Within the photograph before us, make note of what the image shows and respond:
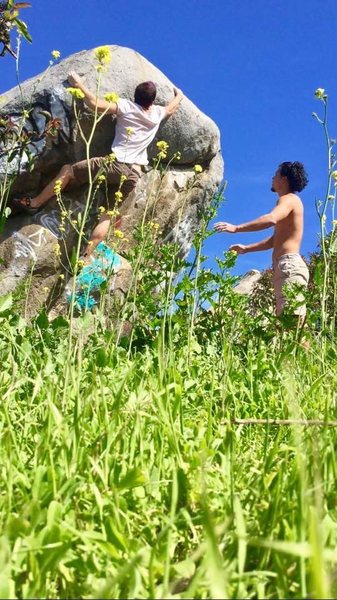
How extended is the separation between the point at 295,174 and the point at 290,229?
575mm

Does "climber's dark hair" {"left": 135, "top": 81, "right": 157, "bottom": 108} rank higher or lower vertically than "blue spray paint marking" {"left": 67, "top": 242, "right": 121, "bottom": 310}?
higher

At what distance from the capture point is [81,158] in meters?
7.95

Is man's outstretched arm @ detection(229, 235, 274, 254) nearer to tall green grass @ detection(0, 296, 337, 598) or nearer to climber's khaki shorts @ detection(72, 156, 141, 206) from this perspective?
climber's khaki shorts @ detection(72, 156, 141, 206)

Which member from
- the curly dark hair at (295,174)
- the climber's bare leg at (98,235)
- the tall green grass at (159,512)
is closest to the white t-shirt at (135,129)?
the climber's bare leg at (98,235)

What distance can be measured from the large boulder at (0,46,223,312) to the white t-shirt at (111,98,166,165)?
31 cm

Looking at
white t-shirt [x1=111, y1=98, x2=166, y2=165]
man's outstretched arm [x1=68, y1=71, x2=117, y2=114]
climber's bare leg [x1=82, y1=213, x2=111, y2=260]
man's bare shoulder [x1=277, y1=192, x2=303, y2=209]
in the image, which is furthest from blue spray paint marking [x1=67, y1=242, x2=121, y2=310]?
man's outstretched arm [x1=68, y1=71, x2=117, y2=114]

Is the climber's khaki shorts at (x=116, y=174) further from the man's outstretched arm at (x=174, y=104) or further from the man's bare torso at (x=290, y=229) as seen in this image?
the man's bare torso at (x=290, y=229)

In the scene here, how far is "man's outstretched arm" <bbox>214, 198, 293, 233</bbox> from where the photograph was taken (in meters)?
5.36

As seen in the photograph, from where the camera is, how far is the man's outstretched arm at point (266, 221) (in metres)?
5.36

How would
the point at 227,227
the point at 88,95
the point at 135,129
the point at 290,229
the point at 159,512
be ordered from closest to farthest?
the point at 159,512, the point at 227,227, the point at 290,229, the point at 88,95, the point at 135,129

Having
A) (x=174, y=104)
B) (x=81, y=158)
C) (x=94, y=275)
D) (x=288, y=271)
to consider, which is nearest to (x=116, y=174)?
(x=81, y=158)

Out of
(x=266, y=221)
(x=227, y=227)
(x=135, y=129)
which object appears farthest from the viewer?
(x=135, y=129)

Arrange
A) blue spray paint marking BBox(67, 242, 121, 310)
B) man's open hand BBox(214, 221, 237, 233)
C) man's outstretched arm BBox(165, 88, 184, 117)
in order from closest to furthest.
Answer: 1. blue spray paint marking BBox(67, 242, 121, 310)
2. man's open hand BBox(214, 221, 237, 233)
3. man's outstretched arm BBox(165, 88, 184, 117)

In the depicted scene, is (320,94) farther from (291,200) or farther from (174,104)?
(174,104)
